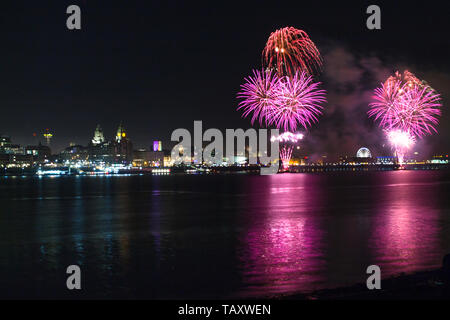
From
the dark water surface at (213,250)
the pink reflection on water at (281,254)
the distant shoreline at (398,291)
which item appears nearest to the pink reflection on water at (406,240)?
the dark water surface at (213,250)

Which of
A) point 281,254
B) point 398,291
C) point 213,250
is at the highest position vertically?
A: point 398,291

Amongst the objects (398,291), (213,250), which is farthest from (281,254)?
(398,291)

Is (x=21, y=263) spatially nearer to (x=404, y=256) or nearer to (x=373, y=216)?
(x=404, y=256)

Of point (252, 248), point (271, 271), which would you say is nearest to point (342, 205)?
point (252, 248)

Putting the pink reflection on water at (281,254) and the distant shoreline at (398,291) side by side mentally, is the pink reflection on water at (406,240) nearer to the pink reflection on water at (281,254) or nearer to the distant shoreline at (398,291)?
the pink reflection on water at (281,254)

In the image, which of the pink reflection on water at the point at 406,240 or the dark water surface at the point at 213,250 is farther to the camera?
the pink reflection on water at the point at 406,240

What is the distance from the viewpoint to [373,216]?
996 inches

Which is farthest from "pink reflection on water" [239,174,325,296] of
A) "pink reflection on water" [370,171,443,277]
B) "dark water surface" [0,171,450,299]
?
"pink reflection on water" [370,171,443,277]

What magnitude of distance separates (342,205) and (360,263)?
19.9m

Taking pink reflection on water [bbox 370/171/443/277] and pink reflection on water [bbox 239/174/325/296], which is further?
pink reflection on water [bbox 370/171/443/277]

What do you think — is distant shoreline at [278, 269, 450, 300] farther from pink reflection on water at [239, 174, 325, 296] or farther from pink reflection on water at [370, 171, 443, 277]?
pink reflection on water at [370, 171, 443, 277]

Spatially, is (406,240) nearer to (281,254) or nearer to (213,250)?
(281,254)

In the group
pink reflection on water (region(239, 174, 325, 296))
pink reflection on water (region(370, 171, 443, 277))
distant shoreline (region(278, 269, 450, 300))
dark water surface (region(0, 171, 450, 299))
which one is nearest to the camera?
distant shoreline (region(278, 269, 450, 300))
